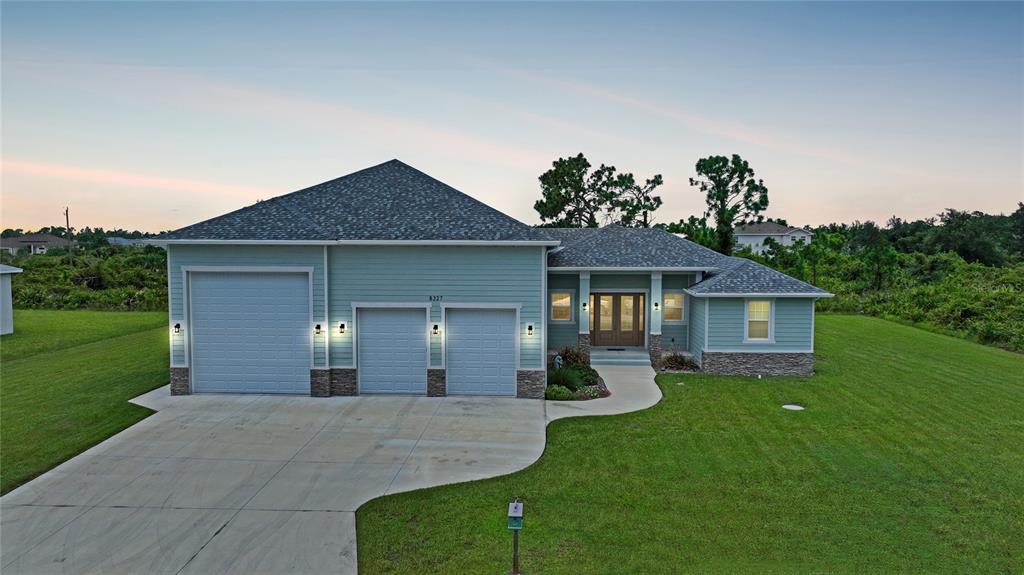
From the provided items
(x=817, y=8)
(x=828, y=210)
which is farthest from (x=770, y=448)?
(x=828, y=210)

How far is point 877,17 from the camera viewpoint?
709 inches

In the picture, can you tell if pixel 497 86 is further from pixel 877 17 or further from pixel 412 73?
pixel 877 17

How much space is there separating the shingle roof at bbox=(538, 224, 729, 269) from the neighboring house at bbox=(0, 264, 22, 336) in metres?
23.5

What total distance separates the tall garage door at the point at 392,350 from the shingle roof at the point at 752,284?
343 inches

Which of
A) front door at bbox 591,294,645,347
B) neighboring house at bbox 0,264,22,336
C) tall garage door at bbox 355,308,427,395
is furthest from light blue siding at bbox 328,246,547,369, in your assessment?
neighboring house at bbox 0,264,22,336

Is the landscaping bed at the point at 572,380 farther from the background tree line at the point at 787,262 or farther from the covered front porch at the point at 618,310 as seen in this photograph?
the background tree line at the point at 787,262

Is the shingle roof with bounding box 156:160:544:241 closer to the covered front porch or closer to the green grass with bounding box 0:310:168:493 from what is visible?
the green grass with bounding box 0:310:168:493

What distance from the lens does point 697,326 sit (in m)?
17.0

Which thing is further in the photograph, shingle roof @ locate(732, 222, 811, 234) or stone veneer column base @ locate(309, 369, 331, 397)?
shingle roof @ locate(732, 222, 811, 234)

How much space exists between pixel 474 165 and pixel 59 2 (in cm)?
1822

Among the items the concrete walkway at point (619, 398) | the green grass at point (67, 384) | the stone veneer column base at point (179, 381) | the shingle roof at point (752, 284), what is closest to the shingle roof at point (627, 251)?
the shingle roof at point (752, 284)

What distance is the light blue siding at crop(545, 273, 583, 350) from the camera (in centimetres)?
1820

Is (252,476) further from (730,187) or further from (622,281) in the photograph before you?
(730,187)

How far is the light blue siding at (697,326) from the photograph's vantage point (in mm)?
16203
